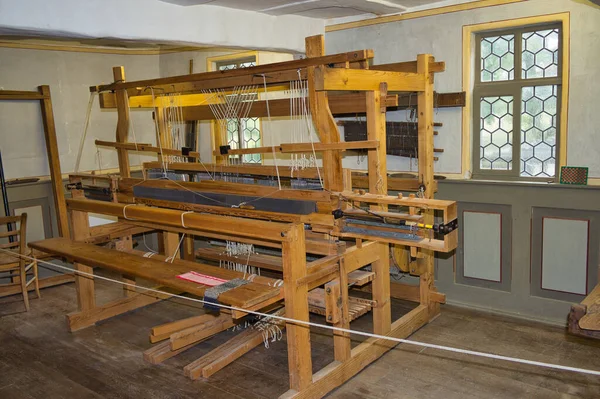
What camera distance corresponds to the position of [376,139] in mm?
3717

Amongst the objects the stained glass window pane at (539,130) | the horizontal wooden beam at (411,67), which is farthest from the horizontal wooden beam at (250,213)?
the stained glass window pane at (539,130)

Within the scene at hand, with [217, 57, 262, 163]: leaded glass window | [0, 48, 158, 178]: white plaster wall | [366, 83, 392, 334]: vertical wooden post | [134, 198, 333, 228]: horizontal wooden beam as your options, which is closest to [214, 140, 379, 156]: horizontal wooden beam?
[366, 83, 392, 334]: vertical wooden post

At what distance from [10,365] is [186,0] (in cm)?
298

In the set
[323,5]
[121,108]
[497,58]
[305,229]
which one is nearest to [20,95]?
[121,108]

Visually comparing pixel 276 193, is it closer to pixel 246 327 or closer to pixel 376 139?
pixel 376 139

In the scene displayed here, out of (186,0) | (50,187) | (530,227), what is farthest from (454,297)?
(50,187)

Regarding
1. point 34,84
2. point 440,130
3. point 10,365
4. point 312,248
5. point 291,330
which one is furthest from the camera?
point 34,84

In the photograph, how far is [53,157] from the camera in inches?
234

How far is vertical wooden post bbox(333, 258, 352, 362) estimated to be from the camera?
3521 millimetres

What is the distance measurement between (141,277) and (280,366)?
1126mm

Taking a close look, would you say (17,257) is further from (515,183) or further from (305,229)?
(515,183)

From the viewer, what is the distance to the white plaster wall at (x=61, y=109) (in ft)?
19.8

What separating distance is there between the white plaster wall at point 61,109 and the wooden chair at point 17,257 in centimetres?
81

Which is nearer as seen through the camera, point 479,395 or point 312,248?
point 479,395
